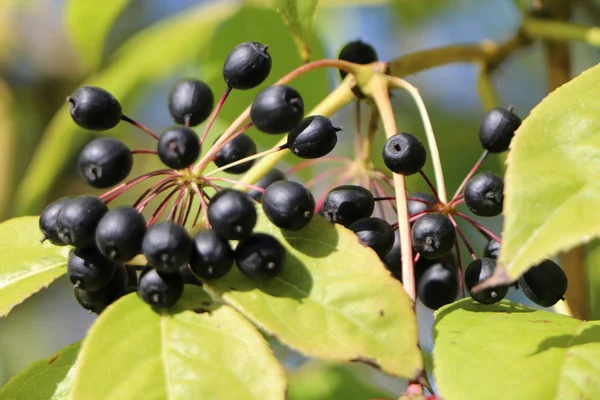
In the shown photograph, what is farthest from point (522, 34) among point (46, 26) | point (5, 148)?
point (46, 26)

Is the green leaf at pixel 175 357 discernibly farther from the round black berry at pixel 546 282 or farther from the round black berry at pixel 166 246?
the round black berry at pixel 546 282

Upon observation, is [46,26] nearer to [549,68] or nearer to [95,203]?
[549,68]

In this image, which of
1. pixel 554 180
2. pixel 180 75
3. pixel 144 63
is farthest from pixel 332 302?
pixel 180 75

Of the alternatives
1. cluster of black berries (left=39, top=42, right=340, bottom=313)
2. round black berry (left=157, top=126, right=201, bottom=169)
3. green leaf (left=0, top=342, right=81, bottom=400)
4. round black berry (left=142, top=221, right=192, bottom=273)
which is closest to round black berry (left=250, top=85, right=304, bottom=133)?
cluster of black berries (left=39, top=42, right=340, bottom=313)

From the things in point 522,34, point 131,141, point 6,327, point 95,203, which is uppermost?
point 95,203

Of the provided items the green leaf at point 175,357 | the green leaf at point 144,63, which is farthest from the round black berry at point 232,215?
the green leaf at point 144,63
